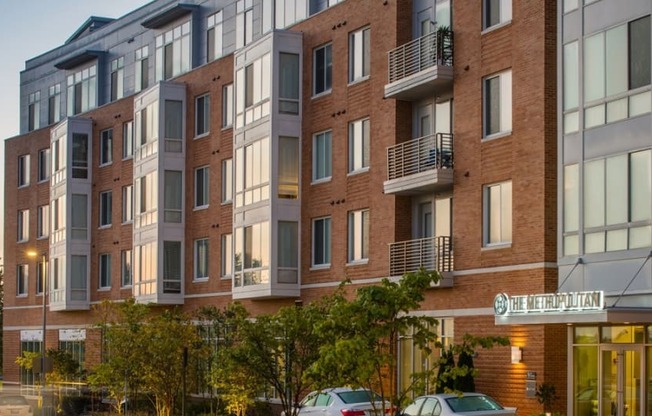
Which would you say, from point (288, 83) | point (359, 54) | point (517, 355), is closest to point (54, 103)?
point (288, 83)

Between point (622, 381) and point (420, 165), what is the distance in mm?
10600

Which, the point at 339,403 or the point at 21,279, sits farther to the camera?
the point at 21,279

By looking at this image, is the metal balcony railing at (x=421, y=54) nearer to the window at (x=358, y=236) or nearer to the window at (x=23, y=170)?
the window at (x=358, y=236)

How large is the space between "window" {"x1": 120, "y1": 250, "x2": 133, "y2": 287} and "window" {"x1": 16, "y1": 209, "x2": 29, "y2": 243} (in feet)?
42.3

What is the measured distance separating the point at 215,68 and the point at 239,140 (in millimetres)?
5365

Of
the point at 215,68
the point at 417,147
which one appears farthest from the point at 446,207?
the point at 215,68

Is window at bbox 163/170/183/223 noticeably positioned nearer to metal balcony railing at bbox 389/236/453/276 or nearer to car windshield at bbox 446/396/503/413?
metal balcony railing at bbox 389/236/453/276

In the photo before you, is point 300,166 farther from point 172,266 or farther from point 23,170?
point 23,170

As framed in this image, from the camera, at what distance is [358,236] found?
42.1 m

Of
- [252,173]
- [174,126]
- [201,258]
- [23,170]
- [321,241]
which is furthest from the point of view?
[23,170]

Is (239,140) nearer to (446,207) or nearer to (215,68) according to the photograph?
(215,68)

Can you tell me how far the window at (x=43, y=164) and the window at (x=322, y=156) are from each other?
2870 cm

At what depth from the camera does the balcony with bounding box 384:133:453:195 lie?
36938mm

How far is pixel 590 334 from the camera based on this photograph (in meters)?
31.5
